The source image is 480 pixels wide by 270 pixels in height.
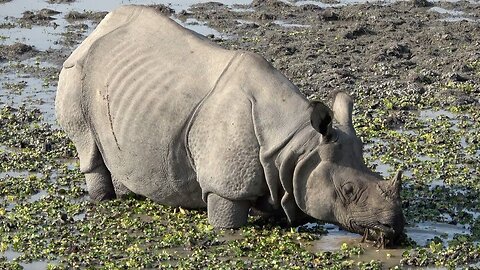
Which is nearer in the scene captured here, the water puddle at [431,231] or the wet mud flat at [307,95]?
the wet mud flat at [307,95]

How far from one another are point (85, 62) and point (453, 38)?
26.8 ft

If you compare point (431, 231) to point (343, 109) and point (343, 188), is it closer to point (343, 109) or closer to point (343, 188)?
point (343, 188)

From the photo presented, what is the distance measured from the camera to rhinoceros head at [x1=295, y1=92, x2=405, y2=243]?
9.45 meters

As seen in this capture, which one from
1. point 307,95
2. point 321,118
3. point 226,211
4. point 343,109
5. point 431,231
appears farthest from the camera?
point 307,95

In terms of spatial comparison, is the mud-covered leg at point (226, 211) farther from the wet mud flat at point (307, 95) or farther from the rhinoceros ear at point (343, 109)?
the rhinoceros ear at point (343, 109)

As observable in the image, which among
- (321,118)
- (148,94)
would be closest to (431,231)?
(321,118)

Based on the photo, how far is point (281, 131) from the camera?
9.78 m

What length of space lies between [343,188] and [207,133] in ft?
4.09

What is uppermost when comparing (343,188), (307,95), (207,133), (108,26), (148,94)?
(108,26)

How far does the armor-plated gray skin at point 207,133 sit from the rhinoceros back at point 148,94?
12 mm

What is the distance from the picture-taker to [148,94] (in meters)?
10.5

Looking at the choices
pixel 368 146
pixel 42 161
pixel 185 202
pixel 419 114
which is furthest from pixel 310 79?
pixel 185 202

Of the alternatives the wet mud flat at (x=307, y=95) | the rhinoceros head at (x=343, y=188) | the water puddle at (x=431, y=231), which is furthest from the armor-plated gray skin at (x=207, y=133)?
the water puddle at (x=431, y=231)

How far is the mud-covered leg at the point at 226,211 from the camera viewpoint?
10055 millimetres
